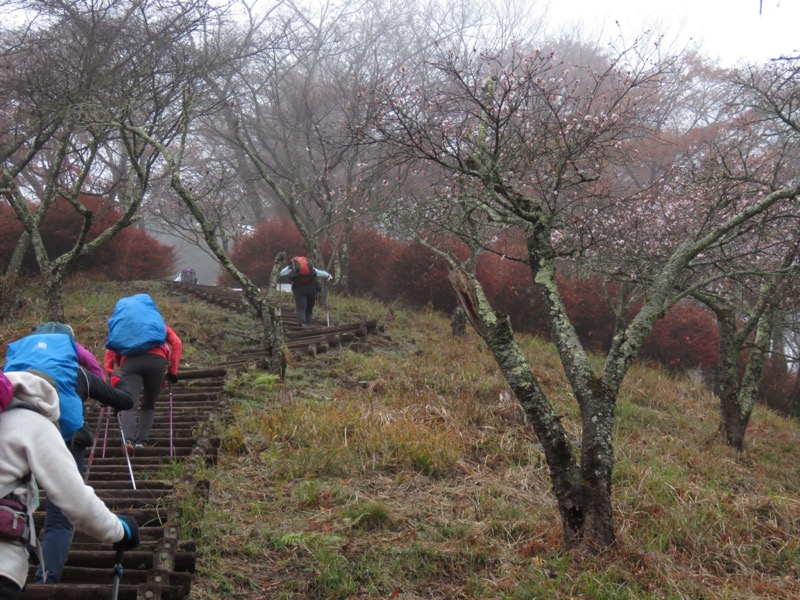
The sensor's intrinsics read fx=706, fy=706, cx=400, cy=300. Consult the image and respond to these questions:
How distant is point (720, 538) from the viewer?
580cm

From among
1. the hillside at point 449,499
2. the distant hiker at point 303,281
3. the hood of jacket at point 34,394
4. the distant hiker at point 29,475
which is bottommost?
the hillside at point 449,499

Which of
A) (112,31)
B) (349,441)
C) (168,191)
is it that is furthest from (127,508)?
(168,191)

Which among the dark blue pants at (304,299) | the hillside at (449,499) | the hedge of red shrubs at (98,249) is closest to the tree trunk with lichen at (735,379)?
the hillside at (449,499)

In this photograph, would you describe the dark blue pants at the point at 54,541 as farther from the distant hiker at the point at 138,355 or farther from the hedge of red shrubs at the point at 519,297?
the hedge of red shrubs at the point at 519,297

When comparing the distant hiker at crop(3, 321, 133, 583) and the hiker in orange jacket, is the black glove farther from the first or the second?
the hiker in orange jacket

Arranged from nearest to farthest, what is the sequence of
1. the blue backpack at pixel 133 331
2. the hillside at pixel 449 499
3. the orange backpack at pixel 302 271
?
the hillside at pixel 449 499
the blue backpack at pixel 133 331
the orange backpack at pixel 302 271

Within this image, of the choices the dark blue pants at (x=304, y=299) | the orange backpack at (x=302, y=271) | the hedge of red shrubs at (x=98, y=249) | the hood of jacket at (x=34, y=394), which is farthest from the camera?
the hedge of red shrubs at (x=98, y=249)

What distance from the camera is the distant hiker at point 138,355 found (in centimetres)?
640

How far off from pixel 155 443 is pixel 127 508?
1.64 m

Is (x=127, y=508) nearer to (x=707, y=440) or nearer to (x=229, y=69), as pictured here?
(x=707, y=440)

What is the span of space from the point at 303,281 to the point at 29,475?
1035 cm

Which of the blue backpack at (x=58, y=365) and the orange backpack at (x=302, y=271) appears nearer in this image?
the blue backpack at (x=58, y=365)

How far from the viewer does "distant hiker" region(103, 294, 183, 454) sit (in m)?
6.40

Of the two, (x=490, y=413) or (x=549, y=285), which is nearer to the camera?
(x=549, y=285)
